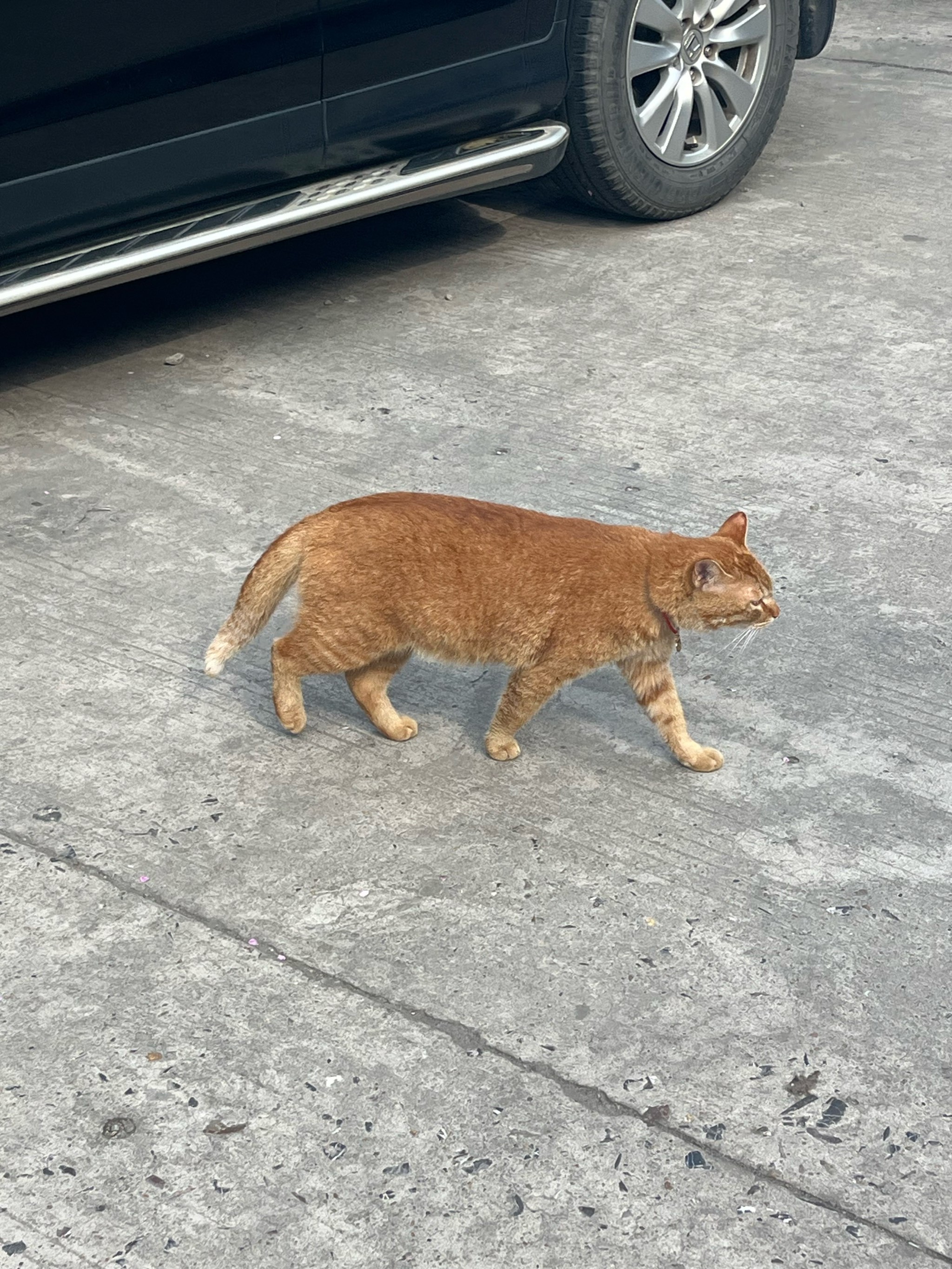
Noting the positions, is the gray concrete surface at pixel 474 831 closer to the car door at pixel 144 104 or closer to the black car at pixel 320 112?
the black car at pixel 320 112

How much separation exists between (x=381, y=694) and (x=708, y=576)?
851 mm

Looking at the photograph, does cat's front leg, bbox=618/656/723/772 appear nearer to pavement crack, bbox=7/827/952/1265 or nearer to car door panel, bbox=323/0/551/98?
pavement crack, bbox=7/827/952/1265

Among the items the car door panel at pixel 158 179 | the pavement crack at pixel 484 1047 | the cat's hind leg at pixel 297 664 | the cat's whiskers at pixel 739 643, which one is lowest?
the pavement crack at pixel 484 1047

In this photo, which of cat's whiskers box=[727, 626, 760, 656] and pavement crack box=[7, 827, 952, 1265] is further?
cat's whiskers box=[727, 626, 760, 656]

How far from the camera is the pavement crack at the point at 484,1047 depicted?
2.45 metres

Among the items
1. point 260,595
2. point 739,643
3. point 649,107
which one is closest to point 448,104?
point 649,107

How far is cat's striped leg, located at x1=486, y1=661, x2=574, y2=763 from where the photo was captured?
3420 millimetres

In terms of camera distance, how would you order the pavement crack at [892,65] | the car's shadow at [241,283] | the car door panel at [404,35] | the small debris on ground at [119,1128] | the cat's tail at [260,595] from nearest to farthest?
1. the small debris on ground at [119,1128]
2. the cat's tail at [260,595]
3. the car door panel at [404,35]
4. the car's shadow at [241,283]
5. the pavement crack at [892,65]

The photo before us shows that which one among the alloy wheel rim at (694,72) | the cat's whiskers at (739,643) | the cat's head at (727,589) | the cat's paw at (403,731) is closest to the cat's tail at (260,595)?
the cat's paw at (403,731)

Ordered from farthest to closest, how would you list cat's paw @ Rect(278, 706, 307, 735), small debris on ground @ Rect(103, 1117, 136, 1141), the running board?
the running board
cat's paw @ Rect(278, 706, 307, 735)
small debris on ground @ Rect(103, 1117, 136, 1141)

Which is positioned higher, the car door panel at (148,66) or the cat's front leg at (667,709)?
the car door panel at (148,66)

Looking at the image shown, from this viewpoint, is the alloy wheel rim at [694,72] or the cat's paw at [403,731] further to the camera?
the alloy wheel rim at [694,72]

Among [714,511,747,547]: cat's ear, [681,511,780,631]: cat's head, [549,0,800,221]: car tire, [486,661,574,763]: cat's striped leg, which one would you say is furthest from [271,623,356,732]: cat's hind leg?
[549,0,800,221]: car tire

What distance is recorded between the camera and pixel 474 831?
10.8ft
